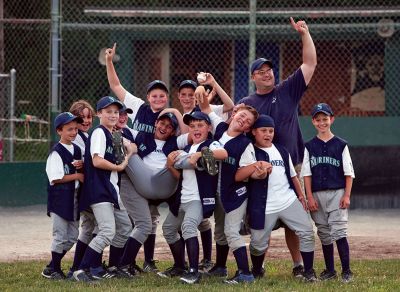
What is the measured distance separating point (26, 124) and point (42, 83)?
3184 millimetres

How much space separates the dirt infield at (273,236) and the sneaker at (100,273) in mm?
1416

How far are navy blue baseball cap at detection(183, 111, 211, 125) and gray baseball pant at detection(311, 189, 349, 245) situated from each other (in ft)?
3.60

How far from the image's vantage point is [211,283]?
26.7ft

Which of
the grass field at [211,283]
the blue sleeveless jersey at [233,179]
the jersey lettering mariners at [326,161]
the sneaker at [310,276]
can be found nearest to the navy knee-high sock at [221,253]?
the grass field at [211,283]

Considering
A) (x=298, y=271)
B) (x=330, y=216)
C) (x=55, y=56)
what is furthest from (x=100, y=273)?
(x=55, y=56)

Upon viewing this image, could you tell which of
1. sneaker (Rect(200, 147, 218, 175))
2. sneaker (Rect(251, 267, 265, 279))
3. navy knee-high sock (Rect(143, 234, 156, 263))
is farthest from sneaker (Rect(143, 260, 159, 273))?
sneaker (Rect(200, 147, 218, 175))

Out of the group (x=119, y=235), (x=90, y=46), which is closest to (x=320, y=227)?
(x=119, y=235)

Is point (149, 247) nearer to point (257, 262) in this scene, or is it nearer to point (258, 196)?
point (257, 262)

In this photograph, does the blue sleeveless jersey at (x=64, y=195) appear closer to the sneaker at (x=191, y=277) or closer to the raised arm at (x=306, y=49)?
the sneaker at (x=191, y=277)

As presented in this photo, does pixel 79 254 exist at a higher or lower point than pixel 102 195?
lower

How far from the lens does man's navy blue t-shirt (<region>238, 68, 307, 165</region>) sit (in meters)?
8.65

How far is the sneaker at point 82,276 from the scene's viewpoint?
322 inches

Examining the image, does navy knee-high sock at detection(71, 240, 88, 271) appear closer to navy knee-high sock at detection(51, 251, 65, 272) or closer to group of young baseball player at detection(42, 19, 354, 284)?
group of young baseball player at detection(42, 19, 354, 284)

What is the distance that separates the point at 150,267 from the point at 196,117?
1.53 m
